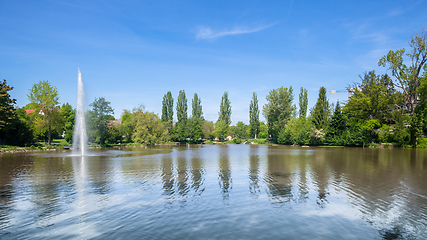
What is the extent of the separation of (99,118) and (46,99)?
13950mm

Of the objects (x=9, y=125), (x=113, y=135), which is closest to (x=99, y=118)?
(x=113, y=135)

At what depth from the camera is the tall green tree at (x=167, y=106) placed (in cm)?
10188

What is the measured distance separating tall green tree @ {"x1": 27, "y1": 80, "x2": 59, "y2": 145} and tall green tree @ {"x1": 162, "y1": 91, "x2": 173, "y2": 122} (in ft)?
150

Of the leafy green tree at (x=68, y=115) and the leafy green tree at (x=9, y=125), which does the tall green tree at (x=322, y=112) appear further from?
the leafy green tree at (x=68, y=115)

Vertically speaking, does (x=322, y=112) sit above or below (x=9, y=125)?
above

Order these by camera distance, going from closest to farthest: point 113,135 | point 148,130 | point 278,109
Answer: point 113,135 < point 148,130 < point 278,109

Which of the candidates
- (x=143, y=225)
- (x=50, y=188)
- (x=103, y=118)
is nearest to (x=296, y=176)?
(x=143, y=225)

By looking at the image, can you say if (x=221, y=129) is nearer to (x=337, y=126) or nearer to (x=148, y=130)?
(x=148, y=130)

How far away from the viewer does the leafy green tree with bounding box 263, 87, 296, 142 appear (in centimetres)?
8888

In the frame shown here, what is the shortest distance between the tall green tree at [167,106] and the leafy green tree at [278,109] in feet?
120

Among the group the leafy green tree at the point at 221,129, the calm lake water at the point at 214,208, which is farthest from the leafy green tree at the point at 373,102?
the leafy green tree at the point at 221,129

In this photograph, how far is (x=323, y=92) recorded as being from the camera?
68.2 meters

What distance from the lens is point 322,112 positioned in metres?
67.8

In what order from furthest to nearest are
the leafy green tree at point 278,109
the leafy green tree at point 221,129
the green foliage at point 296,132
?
1. the leafy green tree at point 221,129
2. the leafy green tree at point 278,109
3. the green foliage at point 296,132
